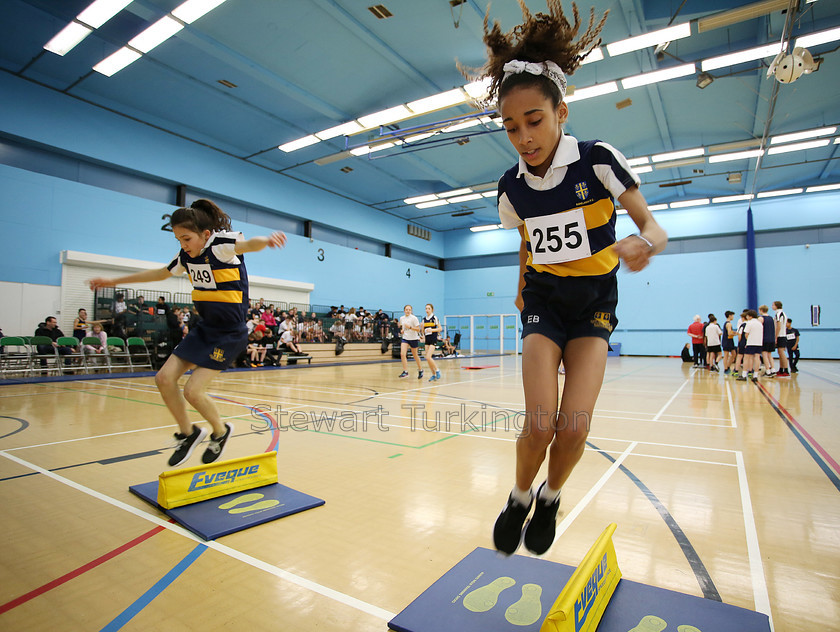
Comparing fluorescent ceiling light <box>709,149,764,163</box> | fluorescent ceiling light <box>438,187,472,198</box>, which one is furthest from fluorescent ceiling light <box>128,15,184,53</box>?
fluorescent ceiling light <box>709,149,764,163</box>

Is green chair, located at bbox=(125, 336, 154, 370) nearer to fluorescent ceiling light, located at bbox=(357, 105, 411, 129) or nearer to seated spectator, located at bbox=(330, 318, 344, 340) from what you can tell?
seated spectator, located at bbox=(330, 318, 344, 340)

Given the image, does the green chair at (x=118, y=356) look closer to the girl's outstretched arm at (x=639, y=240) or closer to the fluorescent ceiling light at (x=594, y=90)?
the girl's outstretched arm at (x=639, y=240)

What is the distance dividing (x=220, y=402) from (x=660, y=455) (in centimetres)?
625

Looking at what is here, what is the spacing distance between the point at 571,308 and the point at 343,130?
48.2ft

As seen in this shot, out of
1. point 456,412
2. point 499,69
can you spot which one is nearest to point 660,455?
point 456,412

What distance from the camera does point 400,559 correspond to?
229cm

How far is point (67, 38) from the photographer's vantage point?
10602 millimetres

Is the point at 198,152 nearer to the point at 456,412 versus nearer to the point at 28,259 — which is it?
the point at 28,259

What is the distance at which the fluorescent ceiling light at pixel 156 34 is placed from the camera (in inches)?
395

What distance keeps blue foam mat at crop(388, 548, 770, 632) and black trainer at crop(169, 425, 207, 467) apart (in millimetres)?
2240

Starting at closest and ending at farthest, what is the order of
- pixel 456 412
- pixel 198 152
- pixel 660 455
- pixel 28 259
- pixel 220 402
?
1. pixel 660 455
2. pixel 456 412
3. pixel 220 402
4. pixel 28 259
5. pixel 198 152

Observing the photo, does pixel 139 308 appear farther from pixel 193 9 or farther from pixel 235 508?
pixel 235 508

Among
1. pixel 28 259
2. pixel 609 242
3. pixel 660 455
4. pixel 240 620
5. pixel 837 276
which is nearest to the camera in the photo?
pixel 240 620

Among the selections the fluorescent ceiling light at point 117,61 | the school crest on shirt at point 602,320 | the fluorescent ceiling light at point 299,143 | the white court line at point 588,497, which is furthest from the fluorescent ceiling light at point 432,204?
the school crest on shirt at point 602,320
